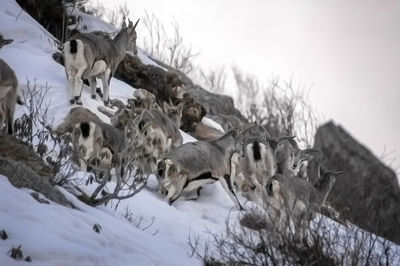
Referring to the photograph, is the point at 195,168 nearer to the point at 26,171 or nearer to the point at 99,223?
the point at 99,223

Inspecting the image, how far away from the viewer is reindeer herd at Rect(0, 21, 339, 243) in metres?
12.2

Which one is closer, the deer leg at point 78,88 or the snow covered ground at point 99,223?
the snow covered ground at point 99,223

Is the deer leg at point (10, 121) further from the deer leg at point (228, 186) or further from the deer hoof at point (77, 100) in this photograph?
the deer leg at point (228, 186)

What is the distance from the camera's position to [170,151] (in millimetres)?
13664

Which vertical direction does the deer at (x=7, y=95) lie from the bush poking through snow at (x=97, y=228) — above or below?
above

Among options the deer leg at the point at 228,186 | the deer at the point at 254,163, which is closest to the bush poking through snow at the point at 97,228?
the deer leg at the point at 228,186

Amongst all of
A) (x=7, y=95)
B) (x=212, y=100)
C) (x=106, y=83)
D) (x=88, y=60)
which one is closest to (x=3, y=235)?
(x=7, y=95)

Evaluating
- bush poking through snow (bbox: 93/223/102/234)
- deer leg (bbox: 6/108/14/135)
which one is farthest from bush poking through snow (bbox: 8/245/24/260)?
deer leg (bbox: 6/108/14/135)

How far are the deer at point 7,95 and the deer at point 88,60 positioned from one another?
4.77 meters

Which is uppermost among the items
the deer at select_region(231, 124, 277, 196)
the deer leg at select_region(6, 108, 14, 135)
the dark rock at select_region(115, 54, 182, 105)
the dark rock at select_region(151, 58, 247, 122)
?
the dark rock at select_region(151, 58, 247, 122)

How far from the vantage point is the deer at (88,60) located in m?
14.8

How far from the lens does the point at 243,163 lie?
14305 mm

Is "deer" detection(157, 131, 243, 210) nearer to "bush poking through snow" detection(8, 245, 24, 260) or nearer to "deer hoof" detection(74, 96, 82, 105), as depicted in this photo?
"deer hoof" detection(74, 96, 82, 105)

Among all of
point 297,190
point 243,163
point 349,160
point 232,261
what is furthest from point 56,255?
point 349,160
